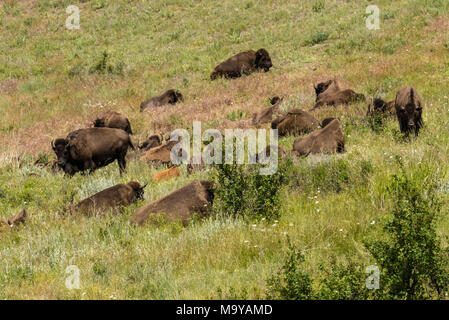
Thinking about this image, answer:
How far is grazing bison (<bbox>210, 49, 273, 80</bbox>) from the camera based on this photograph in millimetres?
21906

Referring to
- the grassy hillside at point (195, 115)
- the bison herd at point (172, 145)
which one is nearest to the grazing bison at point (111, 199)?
the bison herd at point (172, 145)

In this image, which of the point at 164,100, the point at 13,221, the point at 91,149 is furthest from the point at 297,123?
the point at 164,100

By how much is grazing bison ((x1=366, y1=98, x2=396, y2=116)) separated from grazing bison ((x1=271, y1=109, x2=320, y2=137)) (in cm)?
130

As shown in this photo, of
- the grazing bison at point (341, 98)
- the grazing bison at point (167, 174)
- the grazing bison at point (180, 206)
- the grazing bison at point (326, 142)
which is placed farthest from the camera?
the grazing bison at point (341, 98)

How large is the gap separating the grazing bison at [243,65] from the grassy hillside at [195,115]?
76 centimetres

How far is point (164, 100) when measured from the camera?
19703 mm

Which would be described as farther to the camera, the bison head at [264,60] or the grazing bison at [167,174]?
the bison head at [264,60]

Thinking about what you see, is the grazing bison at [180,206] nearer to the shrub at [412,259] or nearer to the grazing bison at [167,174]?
the grazing bison at [167,174]

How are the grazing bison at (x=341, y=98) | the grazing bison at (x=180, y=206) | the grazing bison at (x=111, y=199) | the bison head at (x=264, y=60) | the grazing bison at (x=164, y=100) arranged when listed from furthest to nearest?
the bison head at (x=264, y=60)
the grazing bison at (x=164, y=100)
the grazing bison at (x=341, y=98)
the grazing bison at (x=111, y=199)
the grazing bison at (x=180, y=206)

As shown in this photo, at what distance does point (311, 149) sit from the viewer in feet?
32.0

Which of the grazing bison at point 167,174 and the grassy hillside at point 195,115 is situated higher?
the grassy hillside at point 195,115

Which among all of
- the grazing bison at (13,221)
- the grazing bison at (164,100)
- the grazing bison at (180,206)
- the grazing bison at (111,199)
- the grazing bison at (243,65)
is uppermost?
the grazing bison at (243,65)

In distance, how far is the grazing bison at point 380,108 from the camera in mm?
11359

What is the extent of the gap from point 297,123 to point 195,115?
18.1ft
